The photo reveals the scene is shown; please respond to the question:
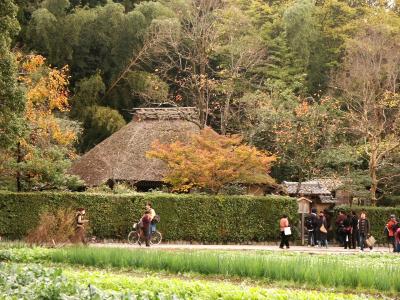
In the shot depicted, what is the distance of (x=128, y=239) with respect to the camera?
27812 millimetres

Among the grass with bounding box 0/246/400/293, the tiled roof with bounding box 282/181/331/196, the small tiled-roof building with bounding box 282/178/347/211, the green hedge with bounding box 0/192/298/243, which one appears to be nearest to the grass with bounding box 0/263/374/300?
the grass with bounding box 0/246/400/293

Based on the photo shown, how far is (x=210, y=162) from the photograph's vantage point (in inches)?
1154

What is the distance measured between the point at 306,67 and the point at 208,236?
1946 cm

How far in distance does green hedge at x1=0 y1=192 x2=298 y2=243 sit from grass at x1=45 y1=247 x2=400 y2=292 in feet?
34.0

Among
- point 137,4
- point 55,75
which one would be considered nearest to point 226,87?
point 55,75

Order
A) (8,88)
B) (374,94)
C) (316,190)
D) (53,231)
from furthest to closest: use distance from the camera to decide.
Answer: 1. (316,190)
2. (374,94)
3. (53,231)
4. (8,88)

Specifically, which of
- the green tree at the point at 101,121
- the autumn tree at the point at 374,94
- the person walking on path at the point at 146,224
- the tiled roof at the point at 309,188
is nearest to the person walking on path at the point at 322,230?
the autumn tree at the point at 374,94

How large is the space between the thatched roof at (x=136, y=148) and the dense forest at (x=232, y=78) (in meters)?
1.10

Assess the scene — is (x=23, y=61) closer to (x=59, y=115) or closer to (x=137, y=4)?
(x=59, y=115)

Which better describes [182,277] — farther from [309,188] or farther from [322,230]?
[309,188]

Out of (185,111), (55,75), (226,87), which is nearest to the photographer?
(55,75)

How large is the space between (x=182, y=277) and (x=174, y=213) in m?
14.3

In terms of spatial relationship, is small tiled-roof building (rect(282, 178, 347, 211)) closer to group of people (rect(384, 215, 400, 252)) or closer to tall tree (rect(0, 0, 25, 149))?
group of people (rect(384, 215, 400, 252))

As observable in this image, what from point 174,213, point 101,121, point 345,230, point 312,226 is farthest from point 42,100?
point 345,230
